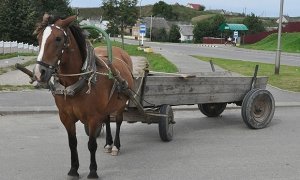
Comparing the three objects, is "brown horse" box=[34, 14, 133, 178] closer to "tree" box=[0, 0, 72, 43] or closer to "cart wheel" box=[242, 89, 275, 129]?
"cart wheel" box=[242, 89, 275, 129]

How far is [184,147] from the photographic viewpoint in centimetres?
835

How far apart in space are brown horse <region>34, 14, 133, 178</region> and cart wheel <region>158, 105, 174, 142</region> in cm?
153

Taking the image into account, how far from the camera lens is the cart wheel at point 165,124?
27.5ft

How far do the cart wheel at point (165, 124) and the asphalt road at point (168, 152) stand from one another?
5.0 inches

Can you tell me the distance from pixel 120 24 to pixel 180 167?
118ft

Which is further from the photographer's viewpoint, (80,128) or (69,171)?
(80,128)

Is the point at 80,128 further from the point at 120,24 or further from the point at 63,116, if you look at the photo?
the point at 120,24

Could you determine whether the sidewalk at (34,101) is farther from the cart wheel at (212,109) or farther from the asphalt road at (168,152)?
the cart wheel at (212,109)

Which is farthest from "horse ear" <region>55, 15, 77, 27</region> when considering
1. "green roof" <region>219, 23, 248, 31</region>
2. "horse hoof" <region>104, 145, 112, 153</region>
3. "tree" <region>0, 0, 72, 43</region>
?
"green roof" <region>219, 23, 248, 31</region>

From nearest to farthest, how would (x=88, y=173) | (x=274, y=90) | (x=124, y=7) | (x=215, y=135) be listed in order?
1. (x=88, y=173)
2. (x=215, y=135)
3. (x=274, y=90)
4. (x=124, y=7)

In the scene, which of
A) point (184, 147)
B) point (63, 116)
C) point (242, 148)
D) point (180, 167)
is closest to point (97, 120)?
Answer: point (63, 116)

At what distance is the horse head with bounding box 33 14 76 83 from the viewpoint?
5.30 metres

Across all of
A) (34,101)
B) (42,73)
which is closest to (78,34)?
(42,73)

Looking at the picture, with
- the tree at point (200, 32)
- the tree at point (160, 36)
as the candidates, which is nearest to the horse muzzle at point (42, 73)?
the tree at point (200, 32)
